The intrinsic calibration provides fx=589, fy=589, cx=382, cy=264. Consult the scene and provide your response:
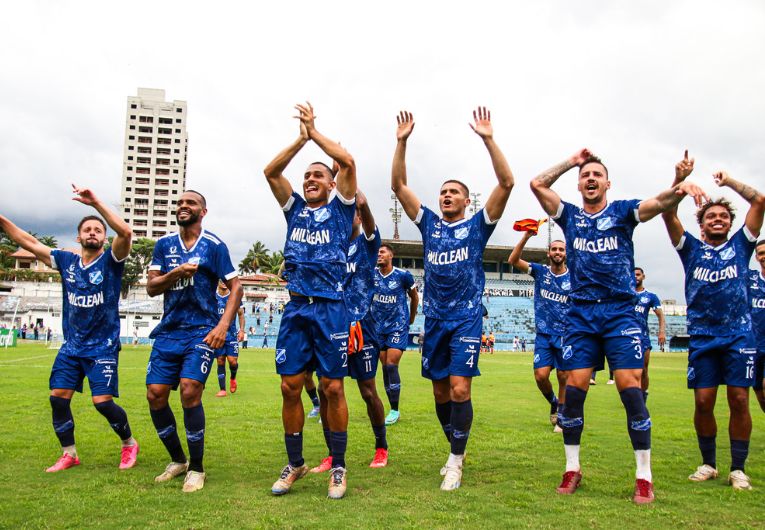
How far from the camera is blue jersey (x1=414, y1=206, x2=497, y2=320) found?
607 cm

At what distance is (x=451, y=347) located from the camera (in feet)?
19.7

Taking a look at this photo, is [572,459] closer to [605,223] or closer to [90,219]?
[605,223]

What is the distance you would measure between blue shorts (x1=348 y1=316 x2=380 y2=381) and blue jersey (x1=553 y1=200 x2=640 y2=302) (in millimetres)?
2491

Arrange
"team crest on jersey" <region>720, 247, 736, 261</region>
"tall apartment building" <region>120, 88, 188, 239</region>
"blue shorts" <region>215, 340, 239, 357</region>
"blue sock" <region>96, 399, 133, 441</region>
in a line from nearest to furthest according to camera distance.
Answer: "team crest on jersey" <region>720, 247, 736, 261</region>
"blue sock" <region>96, 399, 133, 441</region>
"blue shorts" <region>215, 340, 239, 357</region>
"tall apartment building" <region>120, 88, 188, 239</region>

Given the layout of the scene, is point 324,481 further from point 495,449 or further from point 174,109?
point 174,109

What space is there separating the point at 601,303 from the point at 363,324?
2819 millimetres

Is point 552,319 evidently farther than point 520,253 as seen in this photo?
Yes

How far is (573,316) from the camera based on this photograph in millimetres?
5734

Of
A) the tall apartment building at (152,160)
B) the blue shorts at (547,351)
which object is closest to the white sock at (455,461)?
the blue shorts at (547,351)

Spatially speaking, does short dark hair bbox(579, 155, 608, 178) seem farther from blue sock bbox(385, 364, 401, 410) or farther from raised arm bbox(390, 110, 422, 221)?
blue sock bbox(385, 364, 401, 410)

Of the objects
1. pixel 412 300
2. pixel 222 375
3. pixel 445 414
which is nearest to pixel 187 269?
pixel 445 414

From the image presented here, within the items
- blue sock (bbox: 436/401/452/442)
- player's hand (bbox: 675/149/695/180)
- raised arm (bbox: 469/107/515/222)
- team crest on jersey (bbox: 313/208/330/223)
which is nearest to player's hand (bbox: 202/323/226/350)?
team crest on jersey (bbox: 313/208/330/223)

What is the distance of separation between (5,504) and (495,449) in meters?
5.17

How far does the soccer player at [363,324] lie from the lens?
6602mm
